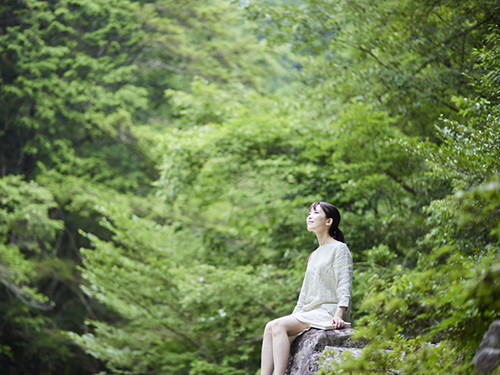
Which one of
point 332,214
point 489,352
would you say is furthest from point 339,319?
point 489,352

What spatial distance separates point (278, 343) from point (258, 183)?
4.45m

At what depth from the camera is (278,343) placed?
2.75 metres

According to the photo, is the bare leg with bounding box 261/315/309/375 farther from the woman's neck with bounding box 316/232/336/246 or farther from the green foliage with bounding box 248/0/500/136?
the green foliage with bounding box 248/0/500/136

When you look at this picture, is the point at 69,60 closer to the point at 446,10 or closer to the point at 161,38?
the point at 161,38

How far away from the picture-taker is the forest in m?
2.92

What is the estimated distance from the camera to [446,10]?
4887mm

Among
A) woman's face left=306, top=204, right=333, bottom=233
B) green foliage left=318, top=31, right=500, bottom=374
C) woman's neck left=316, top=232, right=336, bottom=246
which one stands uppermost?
green foliage left=318, top=31, right=500, bottom=374

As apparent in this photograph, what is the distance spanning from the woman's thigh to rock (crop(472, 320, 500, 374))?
4.95 ft

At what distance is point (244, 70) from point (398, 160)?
8.05 meters

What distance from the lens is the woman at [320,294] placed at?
9.13 feet

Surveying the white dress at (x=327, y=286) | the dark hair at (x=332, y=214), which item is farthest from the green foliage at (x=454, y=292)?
the dark hair at (x=332, y=214)

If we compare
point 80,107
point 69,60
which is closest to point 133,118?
point 80,107

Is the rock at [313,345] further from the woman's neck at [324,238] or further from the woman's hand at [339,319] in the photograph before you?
the woman's neck at [324,238]

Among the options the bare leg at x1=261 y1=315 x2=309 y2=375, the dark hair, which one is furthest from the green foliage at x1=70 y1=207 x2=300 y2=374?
the bare leg at x1=261 y1=315 x2=309 y2=375
